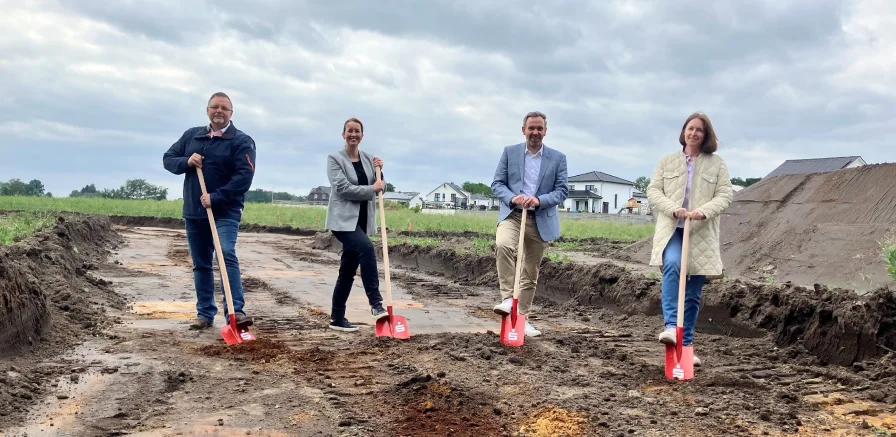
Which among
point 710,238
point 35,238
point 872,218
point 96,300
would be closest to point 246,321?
point 96,300

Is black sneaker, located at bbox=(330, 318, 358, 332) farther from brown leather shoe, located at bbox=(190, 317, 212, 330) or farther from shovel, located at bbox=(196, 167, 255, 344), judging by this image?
brown leather shoe, located at bbox=(190, 317, 212, 330)

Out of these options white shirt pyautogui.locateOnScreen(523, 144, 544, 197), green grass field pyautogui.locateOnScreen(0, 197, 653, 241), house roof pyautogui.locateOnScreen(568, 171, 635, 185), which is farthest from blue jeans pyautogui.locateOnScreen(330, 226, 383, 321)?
house roof pyautogui.locateOnScreen(568, 171, 635, 185)

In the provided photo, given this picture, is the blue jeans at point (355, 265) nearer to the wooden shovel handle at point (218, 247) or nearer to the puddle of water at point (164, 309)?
the wooden shovel handle at point (218, 247)

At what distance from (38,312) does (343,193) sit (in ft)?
8.12

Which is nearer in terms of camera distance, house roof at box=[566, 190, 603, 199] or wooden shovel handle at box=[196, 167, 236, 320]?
wooden shovel handle at box=[196, 167, 236, 320]

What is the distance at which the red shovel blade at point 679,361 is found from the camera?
4523 mm

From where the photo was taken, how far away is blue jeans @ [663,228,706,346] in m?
4.84

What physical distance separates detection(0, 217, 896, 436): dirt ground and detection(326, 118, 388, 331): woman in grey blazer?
0.38m

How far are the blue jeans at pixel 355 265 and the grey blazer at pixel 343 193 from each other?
12 centimetres

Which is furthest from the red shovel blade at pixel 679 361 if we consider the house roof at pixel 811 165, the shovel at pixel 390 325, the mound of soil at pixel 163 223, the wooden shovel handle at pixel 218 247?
the house roof at pixel 811 165

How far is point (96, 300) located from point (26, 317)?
2.30 meters

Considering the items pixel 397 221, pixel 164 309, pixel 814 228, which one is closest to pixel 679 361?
pixel 164 309

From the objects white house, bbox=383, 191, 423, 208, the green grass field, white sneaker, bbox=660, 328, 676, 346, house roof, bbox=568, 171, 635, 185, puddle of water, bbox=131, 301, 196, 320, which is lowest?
puddle of water, bbox=131, 301, 196, 320

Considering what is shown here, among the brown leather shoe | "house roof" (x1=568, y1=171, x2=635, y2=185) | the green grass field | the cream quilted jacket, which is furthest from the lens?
"house roof" (x1=568, y1=171, x2=635, y2=185)
